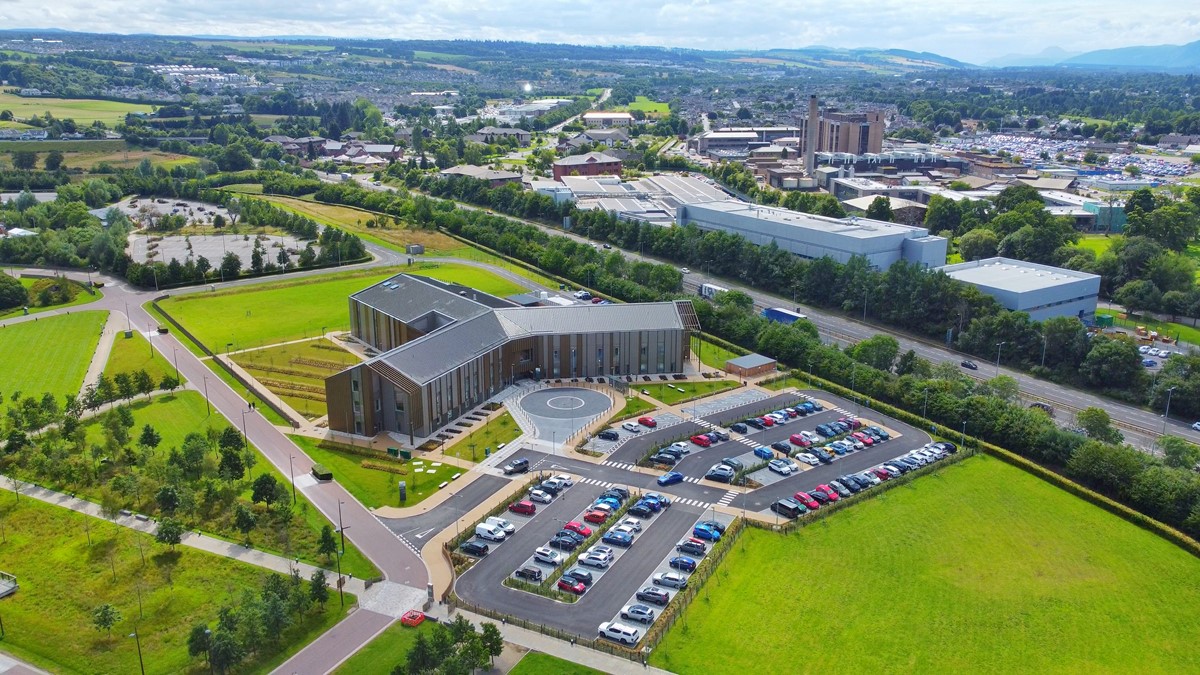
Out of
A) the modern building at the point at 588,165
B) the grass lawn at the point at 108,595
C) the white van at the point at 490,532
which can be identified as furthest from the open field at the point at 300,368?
the modern building at the point at 588,165

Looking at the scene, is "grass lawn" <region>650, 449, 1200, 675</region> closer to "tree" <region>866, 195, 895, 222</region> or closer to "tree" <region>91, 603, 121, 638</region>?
"tree" <region>91, 603, 121, 638</region>

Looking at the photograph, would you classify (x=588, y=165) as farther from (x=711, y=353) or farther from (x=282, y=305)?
(x=711, y=353)

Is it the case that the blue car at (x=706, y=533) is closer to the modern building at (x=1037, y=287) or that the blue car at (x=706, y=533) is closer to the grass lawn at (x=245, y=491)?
the grass lawn at (x=245, y=491)

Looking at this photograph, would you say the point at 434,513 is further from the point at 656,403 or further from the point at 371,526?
the point at 656,403

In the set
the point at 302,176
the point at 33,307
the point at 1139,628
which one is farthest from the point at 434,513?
the point at 302,176

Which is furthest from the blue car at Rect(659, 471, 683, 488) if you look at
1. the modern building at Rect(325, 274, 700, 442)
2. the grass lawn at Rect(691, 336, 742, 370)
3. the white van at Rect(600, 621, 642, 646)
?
the grass lawn at Rect(691, 336, 742, 370)

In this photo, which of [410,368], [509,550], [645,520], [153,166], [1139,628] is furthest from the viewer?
[153,166]

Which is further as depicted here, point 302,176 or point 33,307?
point 302,176
